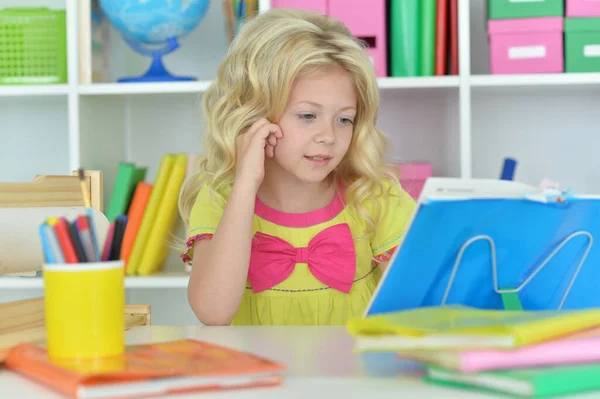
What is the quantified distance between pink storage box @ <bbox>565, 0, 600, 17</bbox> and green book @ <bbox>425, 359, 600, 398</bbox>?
59.5 inches

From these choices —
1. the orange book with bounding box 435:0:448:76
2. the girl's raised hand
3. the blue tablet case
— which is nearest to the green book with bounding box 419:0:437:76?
the orange book with bounding box 435:0:448:76

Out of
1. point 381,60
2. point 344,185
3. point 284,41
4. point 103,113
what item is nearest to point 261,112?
point 284,41

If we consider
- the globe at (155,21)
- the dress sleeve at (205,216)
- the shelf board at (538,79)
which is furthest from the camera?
the globe at (155,21)

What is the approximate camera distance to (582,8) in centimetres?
195

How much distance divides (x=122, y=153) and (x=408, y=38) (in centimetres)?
90

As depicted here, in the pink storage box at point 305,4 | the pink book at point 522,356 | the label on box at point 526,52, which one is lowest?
the pink book at point 522,356

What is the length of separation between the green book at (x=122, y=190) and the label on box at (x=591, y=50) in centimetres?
116

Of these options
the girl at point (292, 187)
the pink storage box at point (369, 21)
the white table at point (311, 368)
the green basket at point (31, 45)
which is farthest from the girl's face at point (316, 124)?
the green basket at point (31, 45)

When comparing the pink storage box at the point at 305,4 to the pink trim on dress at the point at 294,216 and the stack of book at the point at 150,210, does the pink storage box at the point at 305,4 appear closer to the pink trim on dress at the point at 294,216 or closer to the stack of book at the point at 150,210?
the stack of book at the point at 150,210

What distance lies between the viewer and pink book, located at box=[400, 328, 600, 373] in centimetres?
60

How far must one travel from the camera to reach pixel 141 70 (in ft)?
7.81

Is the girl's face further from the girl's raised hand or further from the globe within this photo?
the globe

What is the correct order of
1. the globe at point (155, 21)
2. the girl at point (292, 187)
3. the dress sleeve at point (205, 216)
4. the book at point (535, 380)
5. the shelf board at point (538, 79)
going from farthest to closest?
1. the globe at point (155, 21)
2. the shelf board at point (538, 79)
3. the dress sleeve at point (205, 216)
4. the girl at point (292, 187)
5. the book at point (535, 380)

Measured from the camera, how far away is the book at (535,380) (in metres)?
0.57
